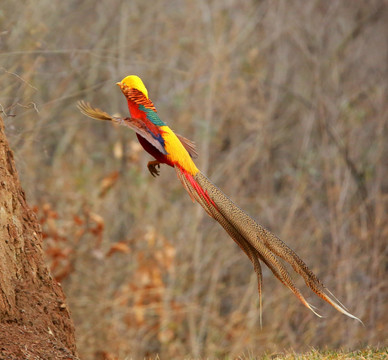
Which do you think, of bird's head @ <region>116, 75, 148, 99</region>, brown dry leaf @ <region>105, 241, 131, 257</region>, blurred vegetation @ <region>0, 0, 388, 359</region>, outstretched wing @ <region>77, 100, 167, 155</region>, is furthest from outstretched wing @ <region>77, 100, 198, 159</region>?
brown dry leaf @ <region>105, 241, 131, 257</region>

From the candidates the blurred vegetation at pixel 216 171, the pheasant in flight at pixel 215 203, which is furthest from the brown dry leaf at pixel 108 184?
the pheasant in flight at pixel 215 203

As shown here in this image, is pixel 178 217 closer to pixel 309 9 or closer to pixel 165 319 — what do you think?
pixel 165 319

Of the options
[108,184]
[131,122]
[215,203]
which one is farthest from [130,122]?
[108,184]

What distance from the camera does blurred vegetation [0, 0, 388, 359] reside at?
921 centimetres

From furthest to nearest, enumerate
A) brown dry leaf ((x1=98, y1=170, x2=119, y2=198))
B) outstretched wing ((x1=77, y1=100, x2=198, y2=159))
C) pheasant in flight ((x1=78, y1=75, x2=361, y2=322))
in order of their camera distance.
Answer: brown dry leaf ((x1=98, y1=170, x2=119, y2=198))
pheasant in flight ((x1=78, y1=75, x2=361, y2=322))
outstretched wing ((x1=77, y1=100, x2=198, y2=159))

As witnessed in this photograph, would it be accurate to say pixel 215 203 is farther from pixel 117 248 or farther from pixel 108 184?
pixel 108 184

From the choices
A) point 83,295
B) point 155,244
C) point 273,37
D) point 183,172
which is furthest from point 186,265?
point 183,172

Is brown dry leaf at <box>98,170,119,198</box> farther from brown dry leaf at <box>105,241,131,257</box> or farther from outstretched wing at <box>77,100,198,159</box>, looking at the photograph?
outstretched wing at <box>77,100,198,159</box>

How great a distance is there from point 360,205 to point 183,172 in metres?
6.53

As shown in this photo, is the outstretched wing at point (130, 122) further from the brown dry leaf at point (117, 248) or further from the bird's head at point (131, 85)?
the brown dry leaf at point (117, 248)

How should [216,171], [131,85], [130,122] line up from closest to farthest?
[130,122]
[131,85]
[216,171]

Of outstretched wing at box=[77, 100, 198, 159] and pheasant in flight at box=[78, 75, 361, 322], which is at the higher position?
outstretched wing at box=[77, 100, 198, 159]

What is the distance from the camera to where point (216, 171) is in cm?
1048

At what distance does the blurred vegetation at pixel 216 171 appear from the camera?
921 cm
